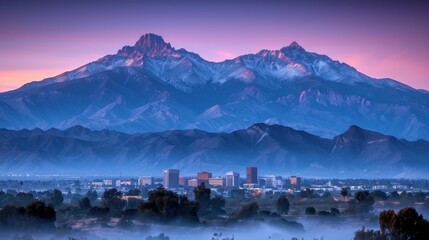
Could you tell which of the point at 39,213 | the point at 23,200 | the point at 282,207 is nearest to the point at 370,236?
the point at 39,213

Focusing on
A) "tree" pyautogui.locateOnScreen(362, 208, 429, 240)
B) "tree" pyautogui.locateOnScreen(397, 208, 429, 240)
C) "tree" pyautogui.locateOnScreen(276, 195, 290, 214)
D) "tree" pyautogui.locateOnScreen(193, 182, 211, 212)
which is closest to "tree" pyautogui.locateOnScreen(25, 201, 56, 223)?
"tree" pyautogui.locateOnScreen(362, 208, 429, 240)

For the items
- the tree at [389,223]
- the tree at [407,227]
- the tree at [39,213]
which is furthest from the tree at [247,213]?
the tree at [407,227]

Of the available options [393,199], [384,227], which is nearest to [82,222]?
[384,227]

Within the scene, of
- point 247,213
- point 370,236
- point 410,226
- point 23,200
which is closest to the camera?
point 410,226

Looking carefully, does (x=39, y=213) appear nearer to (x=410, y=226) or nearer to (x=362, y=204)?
(x=410, y=226)

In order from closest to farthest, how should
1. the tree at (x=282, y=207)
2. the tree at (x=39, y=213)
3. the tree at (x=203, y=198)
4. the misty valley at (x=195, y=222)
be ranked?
the misty valley at (x=195, y=222), the tree at (x=39, y=213), the tree at (x=203, y=198), the tree at (x=282, y=207)

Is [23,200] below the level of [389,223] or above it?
above

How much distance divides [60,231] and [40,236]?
379 cm

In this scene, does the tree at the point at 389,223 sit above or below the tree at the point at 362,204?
below

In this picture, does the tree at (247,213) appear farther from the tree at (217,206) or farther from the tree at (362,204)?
the tree at (362,204)

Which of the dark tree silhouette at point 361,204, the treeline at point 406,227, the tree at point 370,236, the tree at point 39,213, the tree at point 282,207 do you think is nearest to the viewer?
the treeline at point 406,227

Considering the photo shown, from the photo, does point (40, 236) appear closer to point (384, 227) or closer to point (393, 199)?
point (384, 227)

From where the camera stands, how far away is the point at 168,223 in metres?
94.3

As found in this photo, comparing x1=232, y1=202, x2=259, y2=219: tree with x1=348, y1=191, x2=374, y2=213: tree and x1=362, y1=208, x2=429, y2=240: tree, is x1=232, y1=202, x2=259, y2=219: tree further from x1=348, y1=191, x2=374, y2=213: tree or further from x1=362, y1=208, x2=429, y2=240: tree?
x1=362, y1=208, x2=429, y2=240: tree
